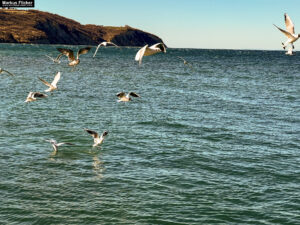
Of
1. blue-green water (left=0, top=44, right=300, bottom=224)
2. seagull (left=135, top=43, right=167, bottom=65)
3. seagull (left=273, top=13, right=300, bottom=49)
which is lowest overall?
blue-green water (left=0, top=44, right=300, bottom=224)

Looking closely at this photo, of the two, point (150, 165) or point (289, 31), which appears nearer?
point (289, 31)

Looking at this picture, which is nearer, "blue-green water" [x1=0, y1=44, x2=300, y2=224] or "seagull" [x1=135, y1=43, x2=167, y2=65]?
"seagull" [x1=135, y1=43, x2=167, y2=65]

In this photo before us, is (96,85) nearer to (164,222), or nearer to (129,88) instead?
(129,88)

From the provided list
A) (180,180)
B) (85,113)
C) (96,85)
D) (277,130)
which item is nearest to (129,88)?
(96,85)

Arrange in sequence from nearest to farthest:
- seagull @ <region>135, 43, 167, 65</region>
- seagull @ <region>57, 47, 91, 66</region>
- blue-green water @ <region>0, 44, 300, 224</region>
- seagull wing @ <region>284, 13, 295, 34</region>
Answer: seagull @ <region>135, 43, 167, 65</region> → seagull wing @ <region>284, 13, 295, 34</region> → blue-green water @ <region>0, 44, 300, 224</region> → seagull @ <region>57, 47, 91, 66</region>

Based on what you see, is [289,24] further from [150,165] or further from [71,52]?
[150,165]

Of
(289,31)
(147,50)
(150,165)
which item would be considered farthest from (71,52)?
(289,31)

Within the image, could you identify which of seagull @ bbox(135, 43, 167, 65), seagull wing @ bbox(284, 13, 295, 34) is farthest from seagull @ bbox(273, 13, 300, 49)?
seagull @ bbox(135, 43, 167, 65)

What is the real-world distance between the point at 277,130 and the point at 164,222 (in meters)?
18.1

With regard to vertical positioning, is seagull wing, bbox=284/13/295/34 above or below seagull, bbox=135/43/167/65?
above

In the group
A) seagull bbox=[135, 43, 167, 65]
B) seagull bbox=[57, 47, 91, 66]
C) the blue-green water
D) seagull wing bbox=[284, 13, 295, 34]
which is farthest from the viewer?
seagull bbox=[57, 47, 91, 66]

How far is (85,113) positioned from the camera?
1383 inches

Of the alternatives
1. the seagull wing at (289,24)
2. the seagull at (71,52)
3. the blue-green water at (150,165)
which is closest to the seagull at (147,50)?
the seagull at (71,52)

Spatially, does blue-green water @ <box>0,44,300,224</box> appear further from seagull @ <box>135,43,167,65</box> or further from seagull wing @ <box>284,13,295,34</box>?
seagull wing @ <box>284,13,295,34</box>
